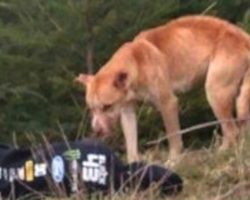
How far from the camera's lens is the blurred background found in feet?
38.2

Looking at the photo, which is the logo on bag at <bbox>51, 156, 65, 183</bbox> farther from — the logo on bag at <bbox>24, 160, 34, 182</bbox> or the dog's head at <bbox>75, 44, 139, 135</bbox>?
the dog's head at <bbox>75, 44, 139, 135</bbox>

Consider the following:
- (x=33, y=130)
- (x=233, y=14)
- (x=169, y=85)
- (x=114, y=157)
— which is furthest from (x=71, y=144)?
(x=233, y=14)

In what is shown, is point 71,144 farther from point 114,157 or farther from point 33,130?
point 33,130

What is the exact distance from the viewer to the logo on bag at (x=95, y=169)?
683 centimetres

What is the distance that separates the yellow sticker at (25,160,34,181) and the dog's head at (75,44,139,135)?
2708 millimetres

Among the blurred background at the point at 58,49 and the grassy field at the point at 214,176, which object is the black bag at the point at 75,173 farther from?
the blurred background at the point at 58,49

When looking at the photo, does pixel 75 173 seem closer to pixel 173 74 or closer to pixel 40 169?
pixel 40 169

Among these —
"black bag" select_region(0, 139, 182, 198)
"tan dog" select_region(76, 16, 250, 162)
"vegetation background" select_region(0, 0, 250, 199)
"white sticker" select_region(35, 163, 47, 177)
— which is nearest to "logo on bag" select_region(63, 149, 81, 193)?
"black bag" select_region(0, 139, 182, 198)

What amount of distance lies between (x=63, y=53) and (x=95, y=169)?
5.15m

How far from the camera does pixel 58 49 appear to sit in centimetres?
1190

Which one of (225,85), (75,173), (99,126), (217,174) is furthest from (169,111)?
(75,173)

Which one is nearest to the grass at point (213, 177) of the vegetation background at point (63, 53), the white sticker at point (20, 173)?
the white sticker at point (20, 173)

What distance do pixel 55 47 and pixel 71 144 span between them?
492 cm

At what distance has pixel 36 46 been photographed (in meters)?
12.0
